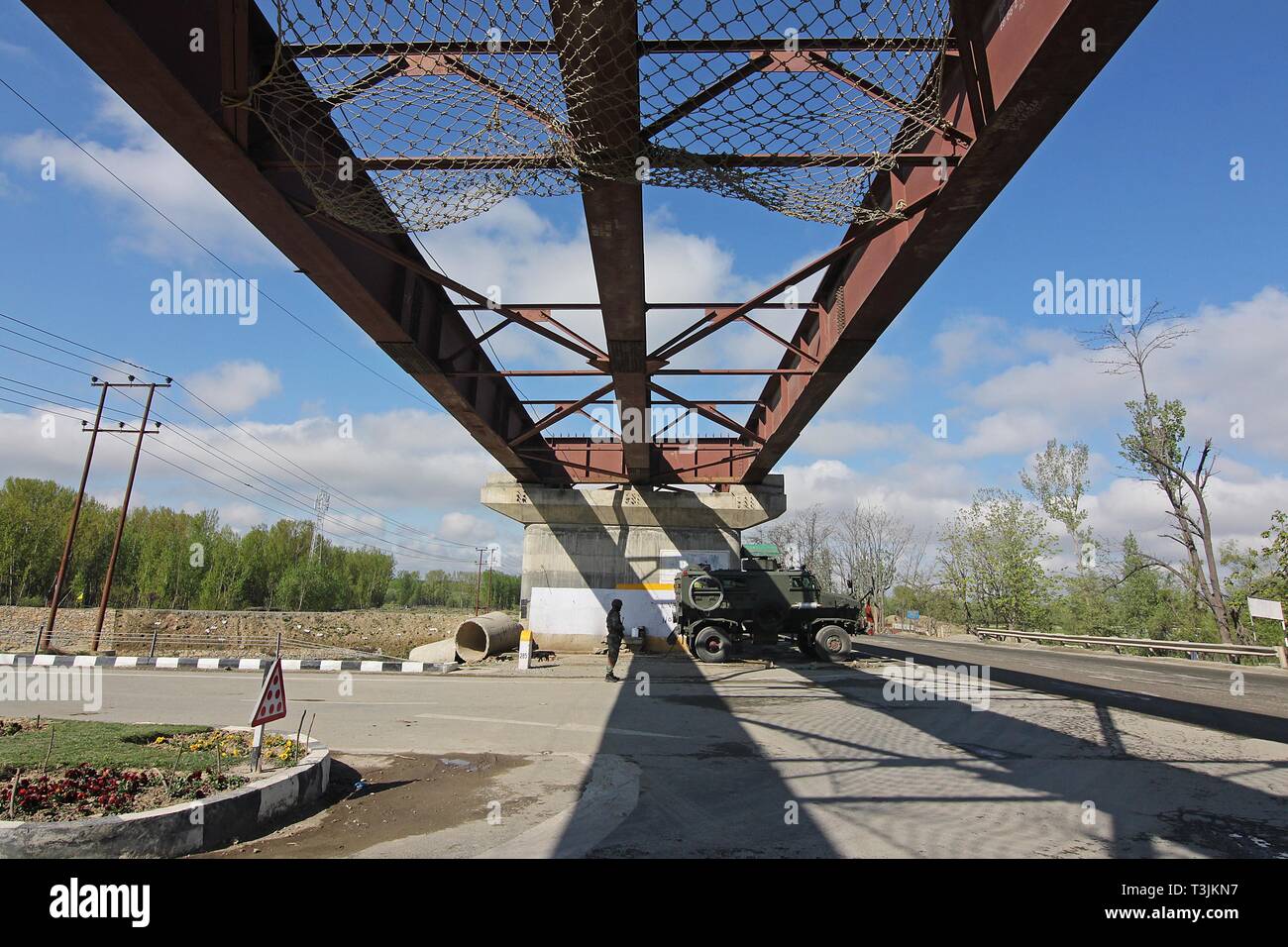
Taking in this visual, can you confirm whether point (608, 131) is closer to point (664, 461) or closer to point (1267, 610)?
point (664, 461)

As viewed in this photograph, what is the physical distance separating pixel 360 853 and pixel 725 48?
6.25m

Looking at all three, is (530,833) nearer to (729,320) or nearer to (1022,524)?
(729,320)

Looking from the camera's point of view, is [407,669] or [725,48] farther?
[407,669]

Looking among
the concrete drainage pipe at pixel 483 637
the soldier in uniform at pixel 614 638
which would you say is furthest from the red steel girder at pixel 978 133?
the concrete drainage pipe at pixel 483 637

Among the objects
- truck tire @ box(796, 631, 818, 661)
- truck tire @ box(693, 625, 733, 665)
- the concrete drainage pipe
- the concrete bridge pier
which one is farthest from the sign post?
the concrete bridge pier

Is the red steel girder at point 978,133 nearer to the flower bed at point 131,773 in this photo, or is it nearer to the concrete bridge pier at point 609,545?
the flower bed at point 131,773

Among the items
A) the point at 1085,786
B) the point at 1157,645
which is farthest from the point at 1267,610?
the point at 1085,786

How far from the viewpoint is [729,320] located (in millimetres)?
9641

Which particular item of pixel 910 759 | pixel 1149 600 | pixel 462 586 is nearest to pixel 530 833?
pixel 910 759

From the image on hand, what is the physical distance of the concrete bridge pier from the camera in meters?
20.7

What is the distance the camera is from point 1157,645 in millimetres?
24750

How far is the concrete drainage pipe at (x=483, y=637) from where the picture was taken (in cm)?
1892

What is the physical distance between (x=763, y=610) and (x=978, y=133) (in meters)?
14.1

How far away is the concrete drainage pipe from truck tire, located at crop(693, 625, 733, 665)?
572cm
